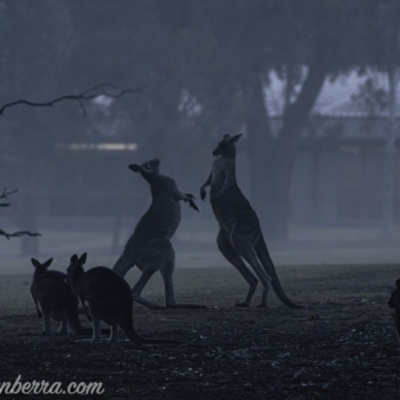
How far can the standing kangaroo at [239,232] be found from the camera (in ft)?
38.6

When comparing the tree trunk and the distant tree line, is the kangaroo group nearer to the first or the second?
the distant tree line

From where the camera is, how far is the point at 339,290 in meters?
14.3

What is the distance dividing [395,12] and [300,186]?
1104cm

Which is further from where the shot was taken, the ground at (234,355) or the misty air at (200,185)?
the misty air at (200,185)

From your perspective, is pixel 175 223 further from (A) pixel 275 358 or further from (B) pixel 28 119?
(B) pixel 28 119

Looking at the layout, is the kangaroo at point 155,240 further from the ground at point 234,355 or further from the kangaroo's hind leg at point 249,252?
the kangaroo's hind leg at point 249,252

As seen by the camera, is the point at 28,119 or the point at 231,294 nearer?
the point at 231,294

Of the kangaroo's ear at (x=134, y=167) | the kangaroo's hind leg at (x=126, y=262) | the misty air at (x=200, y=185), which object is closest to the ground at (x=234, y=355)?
the misty air at (x=200, y=185)

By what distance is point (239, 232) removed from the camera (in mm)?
11805

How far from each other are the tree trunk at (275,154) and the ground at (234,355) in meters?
26.6

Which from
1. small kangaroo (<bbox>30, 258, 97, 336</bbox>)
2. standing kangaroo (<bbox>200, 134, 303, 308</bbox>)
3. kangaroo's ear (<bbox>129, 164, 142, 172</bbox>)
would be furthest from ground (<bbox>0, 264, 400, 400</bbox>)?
kangaroo's ear (<bbox>129, 164, 142, 172</bbox>)

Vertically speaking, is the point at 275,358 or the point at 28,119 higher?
the point at 28,119

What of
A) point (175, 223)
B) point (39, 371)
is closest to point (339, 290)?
point (175, 223)

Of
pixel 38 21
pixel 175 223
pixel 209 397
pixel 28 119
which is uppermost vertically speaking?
pixel 38 21
